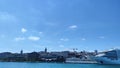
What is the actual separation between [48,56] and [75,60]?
38962 mm

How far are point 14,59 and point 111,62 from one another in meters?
104

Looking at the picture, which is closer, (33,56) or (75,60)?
(75,60)

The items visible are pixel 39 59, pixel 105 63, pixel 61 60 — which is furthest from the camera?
pixel 39 59

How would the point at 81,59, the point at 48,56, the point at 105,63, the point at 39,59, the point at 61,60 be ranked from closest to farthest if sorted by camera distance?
the point at 105,63 → the point at 81,59 → the point at 61,60 → the point at 39,59 → the point at 48,56

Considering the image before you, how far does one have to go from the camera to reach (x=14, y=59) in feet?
637

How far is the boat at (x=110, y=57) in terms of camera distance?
109 meters

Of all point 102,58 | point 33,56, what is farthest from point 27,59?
point 102,58

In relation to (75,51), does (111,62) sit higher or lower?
lower

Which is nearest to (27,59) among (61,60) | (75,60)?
(61,60)

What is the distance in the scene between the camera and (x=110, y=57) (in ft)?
365

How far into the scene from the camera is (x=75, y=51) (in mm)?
185000

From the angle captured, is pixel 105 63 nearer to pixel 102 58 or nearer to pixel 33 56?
pixel 102 58

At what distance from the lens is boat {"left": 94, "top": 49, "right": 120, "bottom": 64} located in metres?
109

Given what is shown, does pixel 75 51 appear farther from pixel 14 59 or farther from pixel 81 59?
pixel 14 59
